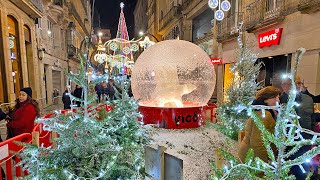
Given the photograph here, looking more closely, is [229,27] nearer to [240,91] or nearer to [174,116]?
[240,91]

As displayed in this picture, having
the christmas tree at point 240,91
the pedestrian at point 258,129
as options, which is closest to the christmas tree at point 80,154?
the pedestrian at point 258,129

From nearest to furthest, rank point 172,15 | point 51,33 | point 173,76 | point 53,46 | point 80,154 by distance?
point 80,154 → point 173,76 → point 51,33 → point 53,46 → point 172,15

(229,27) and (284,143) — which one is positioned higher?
(229,27)

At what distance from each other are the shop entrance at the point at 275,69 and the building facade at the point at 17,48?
39.7ft

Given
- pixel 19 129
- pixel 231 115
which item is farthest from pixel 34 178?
pixel 231 115

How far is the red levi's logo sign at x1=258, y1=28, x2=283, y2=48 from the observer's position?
386 inches

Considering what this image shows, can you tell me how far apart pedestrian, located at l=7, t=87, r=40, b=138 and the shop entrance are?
9594mm

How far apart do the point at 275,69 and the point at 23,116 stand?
1102 cm

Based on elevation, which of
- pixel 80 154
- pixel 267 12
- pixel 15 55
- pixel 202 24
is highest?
pixel 202 24

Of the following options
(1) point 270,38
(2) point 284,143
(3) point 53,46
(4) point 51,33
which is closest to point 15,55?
(4) point 51,33

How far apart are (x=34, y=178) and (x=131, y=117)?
1791 millimetres

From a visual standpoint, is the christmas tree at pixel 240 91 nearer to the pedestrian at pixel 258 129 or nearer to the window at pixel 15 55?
the pedestrian at pixel 258 129

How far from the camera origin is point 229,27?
577 inches

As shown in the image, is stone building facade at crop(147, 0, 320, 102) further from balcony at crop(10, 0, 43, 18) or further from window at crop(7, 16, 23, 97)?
balcony at crop(10, 0, 43, 18)
